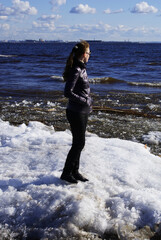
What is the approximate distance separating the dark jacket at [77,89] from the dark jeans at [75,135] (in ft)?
0.31

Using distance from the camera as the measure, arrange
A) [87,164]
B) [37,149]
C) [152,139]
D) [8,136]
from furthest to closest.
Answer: [152,139]
[8,136]
[37,149]
[87,164]

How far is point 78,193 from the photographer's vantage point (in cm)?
413

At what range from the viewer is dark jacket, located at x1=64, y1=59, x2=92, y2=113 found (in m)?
4.03

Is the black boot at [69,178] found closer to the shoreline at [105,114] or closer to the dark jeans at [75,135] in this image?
the dark jeans at [75,135]

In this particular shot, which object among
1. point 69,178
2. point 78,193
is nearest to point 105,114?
point 69,178

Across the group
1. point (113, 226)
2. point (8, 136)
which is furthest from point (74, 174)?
point (8, 136)

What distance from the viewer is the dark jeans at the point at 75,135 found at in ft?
13.8

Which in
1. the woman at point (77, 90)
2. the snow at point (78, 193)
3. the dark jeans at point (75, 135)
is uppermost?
the woman at point (77, 90)

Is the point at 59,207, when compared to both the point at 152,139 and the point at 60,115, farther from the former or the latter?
the point at 60,115

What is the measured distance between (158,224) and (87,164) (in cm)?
207

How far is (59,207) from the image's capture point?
151 inches

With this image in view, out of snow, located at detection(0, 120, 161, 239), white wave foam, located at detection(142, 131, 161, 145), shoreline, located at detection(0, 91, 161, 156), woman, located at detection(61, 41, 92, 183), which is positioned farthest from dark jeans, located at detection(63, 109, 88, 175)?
white wave foam, located at detection(142, 131, 161, 145)

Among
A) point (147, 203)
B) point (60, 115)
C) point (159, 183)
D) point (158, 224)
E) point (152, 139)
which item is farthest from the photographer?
point (60, 115)

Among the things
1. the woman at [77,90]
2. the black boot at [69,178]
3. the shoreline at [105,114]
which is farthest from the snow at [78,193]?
the shoreline at [105,114]
